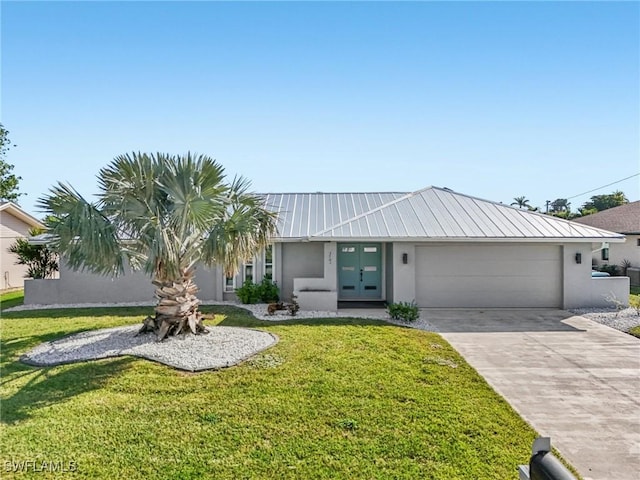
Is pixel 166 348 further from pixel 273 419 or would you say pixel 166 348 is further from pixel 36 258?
pixel 36 258

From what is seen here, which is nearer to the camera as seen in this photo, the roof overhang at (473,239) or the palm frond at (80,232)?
the palm frond at (80,232)

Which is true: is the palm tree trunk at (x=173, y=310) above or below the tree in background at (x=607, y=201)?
below

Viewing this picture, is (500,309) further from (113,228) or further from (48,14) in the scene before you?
(48,14)

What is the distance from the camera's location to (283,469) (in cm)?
385

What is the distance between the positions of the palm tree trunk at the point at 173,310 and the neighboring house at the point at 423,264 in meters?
4.50

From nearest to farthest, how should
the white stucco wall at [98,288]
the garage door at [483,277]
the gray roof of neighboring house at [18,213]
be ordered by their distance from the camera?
the garage door at [483,277] < the white stucco wall at [98,288] < the gray roof of neighboring house at [18,213]

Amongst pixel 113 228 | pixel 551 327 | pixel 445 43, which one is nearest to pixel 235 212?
pixel 113 228

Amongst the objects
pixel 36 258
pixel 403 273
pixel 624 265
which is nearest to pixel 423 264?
pixel 403 273

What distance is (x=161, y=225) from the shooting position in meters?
7.87

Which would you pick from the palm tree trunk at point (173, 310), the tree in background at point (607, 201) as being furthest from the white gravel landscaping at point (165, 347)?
the tree in background at point (607, 201)

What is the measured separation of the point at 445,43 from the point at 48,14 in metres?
10.9

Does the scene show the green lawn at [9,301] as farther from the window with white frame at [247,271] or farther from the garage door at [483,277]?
the garage door at [483,277]

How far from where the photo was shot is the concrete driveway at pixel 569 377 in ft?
14.5

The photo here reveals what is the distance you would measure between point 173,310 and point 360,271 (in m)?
8.07
